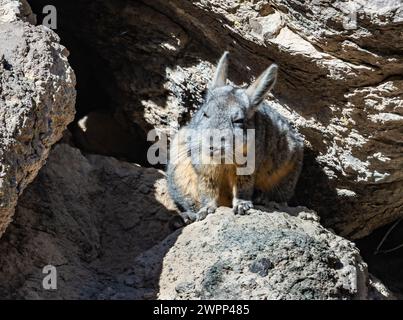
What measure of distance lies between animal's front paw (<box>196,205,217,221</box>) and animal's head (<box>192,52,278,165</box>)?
0.46m

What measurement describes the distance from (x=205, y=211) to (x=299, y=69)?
4.48 feet

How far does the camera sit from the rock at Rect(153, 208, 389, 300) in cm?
513

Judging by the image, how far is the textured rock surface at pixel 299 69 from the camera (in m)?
5.88

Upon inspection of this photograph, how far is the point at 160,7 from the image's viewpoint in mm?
7051

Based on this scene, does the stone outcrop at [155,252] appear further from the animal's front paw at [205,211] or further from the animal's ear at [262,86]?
the animal's ear at [262,86]

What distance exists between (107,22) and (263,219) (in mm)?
2755

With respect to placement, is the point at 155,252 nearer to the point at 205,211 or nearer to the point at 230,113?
the point at 205,211

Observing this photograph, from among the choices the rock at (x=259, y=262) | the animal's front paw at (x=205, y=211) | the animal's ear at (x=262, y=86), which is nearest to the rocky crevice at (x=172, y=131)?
the rock at (x=259, y=262)

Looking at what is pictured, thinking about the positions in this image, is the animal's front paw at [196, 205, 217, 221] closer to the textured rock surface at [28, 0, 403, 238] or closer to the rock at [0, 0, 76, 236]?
the textured rock surface at [28, 0, 403, 238]

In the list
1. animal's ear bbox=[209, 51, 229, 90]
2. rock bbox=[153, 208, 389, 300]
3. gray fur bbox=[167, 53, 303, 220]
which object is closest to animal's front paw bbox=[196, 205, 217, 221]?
gray fur bbox=[167, 53, 303, 220]

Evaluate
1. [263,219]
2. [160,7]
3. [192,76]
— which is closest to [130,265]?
[263,219]

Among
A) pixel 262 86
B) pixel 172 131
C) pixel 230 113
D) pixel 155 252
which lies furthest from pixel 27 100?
pixel 172 131

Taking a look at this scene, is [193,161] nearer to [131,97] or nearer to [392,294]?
[131,97]

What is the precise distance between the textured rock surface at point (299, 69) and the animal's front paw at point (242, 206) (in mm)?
1010
